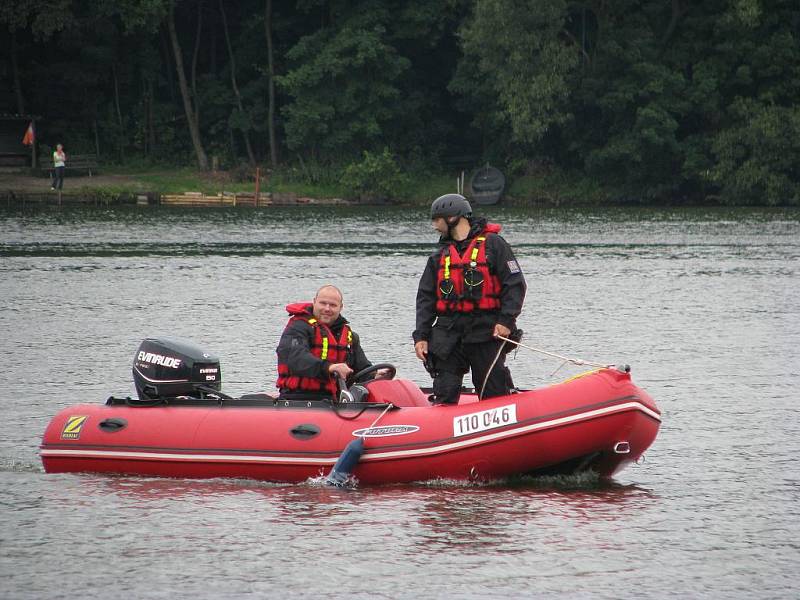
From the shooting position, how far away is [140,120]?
56406 millimetres

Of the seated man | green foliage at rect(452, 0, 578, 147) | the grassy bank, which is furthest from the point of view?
the grassy bank

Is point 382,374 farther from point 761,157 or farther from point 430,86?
point 430,86

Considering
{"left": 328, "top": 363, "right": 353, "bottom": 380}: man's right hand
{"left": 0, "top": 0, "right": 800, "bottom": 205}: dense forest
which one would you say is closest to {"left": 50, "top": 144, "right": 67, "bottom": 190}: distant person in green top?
{"left": 0, "top": 0, "right": 800, "bottom": 205}: dense forest

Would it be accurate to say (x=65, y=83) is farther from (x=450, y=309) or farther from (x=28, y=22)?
(x=450, y=309)

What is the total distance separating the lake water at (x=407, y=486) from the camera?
764 centimetres

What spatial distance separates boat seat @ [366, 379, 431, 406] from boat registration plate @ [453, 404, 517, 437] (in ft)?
2.31

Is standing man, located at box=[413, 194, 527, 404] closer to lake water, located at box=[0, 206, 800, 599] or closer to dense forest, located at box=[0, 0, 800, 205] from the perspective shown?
lake water, located at box=[0, 206, 800, 599]

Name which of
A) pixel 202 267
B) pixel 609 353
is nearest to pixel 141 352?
pixel 609 353

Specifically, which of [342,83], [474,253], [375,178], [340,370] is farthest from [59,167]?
[474,253]

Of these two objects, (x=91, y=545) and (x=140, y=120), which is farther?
(x=140, y=120)

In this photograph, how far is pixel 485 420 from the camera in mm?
9062

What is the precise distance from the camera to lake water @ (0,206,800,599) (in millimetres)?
7641

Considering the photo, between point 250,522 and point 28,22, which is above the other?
point 28,22

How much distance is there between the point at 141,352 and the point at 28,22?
4383cm
